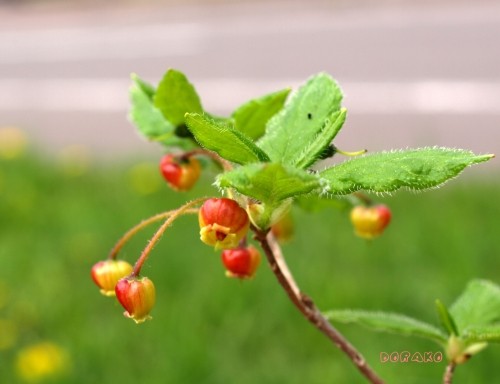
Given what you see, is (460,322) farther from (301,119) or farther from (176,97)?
(176,97)

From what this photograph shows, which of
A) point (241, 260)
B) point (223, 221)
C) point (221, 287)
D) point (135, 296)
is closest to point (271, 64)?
Answer: point (221, 287)

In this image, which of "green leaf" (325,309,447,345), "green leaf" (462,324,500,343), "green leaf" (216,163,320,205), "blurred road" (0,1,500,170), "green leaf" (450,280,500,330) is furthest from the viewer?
"blurred road" (0,1,500,170)

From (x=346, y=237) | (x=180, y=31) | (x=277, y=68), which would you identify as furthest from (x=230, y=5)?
(x=346, y=237)

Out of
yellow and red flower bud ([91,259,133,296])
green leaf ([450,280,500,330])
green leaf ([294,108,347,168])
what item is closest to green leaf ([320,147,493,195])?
green leaf ([294,108,347,168])

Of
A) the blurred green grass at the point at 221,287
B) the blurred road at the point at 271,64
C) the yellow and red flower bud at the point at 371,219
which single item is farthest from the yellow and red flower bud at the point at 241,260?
the blurred road at the point at 271,64

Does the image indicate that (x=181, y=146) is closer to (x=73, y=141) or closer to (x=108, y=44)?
(x=73, y=141)

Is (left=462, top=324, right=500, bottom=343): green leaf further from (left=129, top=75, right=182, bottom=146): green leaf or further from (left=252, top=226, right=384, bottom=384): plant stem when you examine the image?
(left=129, top=75, right=182, bottom=146): green leaf

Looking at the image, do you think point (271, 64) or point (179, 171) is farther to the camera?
point (271, 64)
